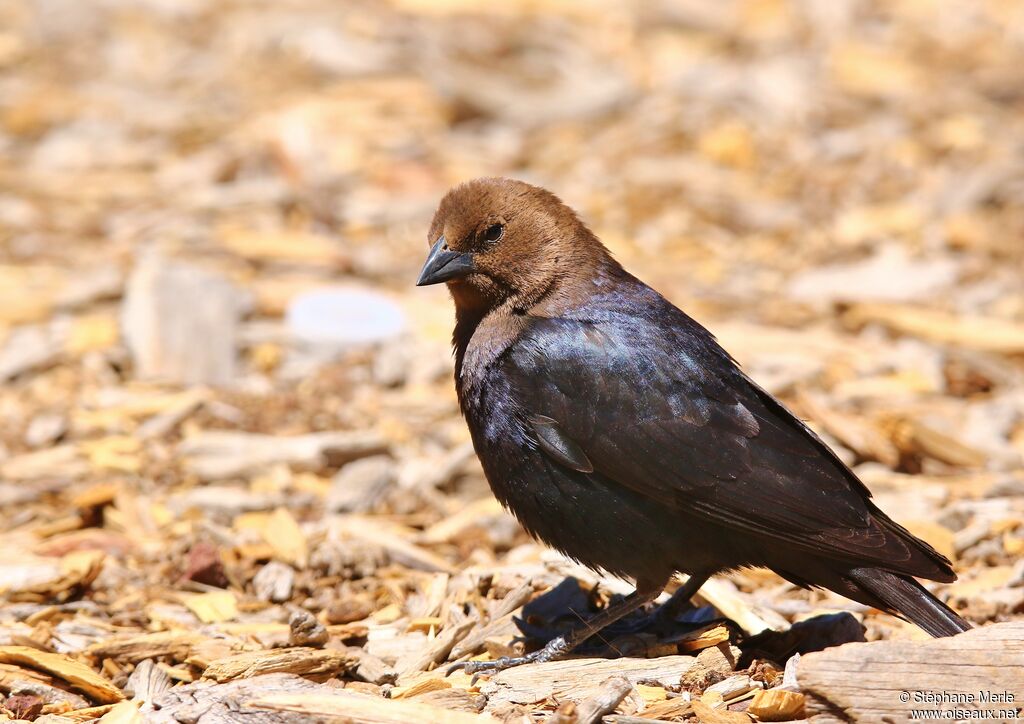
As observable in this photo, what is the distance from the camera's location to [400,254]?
8180mm

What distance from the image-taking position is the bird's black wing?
13.1 ft

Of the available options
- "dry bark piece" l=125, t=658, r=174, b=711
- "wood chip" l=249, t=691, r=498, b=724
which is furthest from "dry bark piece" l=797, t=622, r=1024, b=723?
"dry bark piece" l=125, t=658, r=174, b=711

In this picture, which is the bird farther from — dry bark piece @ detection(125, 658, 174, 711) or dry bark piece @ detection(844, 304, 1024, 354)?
dry bark piece @ detection(844, 304, 1024, 354)

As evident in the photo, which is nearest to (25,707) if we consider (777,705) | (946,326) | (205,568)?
(205,568)

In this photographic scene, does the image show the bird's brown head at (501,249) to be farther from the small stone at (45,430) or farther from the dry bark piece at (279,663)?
the small stone at (45,430)

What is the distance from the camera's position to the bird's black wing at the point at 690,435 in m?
4.00

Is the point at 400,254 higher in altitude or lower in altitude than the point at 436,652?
higher

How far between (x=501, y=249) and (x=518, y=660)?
4.61 feet

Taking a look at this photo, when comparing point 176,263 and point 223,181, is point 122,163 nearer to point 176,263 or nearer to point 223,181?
point 223,181

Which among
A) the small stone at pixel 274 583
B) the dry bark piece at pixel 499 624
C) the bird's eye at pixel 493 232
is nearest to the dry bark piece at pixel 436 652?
the dry bark piece at pixel 499 624

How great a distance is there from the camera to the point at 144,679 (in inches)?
155

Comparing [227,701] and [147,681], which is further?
[147,681]

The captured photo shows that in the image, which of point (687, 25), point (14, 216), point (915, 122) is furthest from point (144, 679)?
point (687, 25)

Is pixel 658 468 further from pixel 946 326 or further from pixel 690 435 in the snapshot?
pixel 946 326
